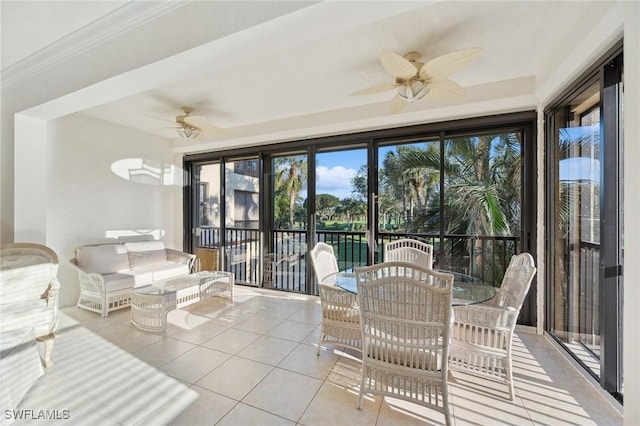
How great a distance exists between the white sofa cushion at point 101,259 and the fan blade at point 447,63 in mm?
4562

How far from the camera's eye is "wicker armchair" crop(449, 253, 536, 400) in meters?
1.97

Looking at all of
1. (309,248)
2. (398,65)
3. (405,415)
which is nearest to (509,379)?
(405,415)

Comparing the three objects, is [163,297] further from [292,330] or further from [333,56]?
[333,56]

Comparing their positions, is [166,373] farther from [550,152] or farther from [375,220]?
[550,152]

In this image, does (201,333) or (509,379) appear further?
(201,333)

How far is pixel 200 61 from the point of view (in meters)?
1.86

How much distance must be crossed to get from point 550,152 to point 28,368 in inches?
199

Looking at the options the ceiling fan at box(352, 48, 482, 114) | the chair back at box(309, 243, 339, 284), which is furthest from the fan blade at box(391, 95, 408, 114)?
the chair back at box(309, 243, 339, 284)

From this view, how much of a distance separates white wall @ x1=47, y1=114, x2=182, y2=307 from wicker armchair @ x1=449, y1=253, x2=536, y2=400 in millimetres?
5032

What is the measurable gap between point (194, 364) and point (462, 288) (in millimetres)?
2510

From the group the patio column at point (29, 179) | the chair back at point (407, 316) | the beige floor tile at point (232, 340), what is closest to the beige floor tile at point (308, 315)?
the beige floor tile at point (232, 340)

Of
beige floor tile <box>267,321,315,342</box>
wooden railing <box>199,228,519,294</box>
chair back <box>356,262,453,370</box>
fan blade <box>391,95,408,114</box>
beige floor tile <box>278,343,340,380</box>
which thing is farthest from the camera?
wooden railing <box>199,228,519,294</box>

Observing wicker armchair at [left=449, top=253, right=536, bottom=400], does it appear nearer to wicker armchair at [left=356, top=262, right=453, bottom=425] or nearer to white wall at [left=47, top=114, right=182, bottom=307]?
wicker armchair at [left=356, top=262, right=453, bottom=425]

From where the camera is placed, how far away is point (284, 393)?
200 cm
